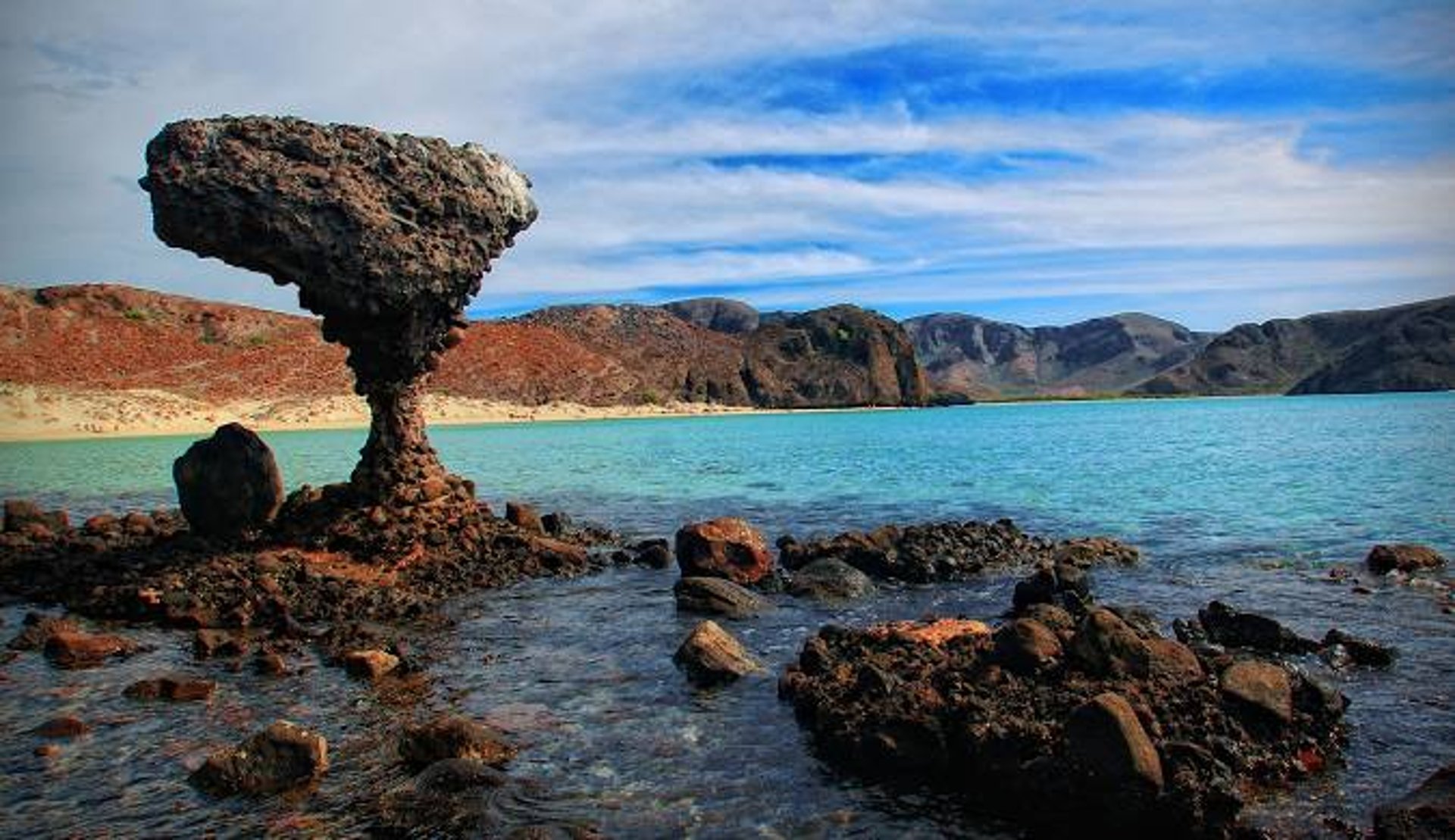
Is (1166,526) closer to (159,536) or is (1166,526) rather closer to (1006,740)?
(1006,740)

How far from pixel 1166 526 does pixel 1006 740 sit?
19.4 m

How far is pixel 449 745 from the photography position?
9.67m

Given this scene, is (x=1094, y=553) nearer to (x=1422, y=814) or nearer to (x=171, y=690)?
(x=1422, y=814)

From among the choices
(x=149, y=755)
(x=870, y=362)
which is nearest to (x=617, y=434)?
(x=149, y=755)

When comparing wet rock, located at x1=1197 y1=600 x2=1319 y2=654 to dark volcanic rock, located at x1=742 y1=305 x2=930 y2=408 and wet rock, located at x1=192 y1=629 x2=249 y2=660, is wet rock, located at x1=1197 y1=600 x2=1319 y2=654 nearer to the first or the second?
wet rock, located at x1=192 y1=629 x2=249 y2=660

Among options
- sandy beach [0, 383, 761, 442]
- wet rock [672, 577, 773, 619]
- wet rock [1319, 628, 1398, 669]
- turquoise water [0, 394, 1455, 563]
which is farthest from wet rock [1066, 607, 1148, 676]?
sandy beach [0, 383, 761, 442]

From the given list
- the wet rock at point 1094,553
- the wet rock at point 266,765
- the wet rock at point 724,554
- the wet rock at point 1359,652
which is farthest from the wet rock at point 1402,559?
the wet rock at point 266,765

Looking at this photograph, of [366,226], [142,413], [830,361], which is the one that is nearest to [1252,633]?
[366,226]

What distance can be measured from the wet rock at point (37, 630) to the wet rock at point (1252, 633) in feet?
55.1

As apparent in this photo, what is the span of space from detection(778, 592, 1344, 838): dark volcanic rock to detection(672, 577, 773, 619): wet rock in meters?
4.42

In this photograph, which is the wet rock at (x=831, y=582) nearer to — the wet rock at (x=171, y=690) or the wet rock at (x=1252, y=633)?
the wet rock at (x=1252, y=633)

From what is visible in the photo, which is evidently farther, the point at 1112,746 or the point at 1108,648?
the point at 1108,648

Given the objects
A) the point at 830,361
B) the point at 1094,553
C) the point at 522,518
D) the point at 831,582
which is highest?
the point at 830,361

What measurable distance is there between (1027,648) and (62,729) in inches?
422
